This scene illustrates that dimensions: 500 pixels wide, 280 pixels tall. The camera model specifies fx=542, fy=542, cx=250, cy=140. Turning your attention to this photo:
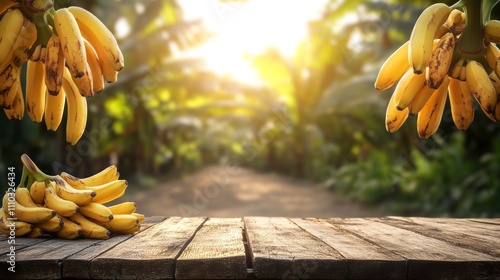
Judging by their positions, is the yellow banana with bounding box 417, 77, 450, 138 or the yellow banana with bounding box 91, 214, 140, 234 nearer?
the yellow banana with bounding box 91, 214, 140, 234

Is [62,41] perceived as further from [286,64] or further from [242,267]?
[286,64]

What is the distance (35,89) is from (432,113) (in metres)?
1.44

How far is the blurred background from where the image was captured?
716cm

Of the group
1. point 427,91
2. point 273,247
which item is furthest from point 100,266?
point 427,91

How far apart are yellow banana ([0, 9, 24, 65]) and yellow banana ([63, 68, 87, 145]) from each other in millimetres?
283

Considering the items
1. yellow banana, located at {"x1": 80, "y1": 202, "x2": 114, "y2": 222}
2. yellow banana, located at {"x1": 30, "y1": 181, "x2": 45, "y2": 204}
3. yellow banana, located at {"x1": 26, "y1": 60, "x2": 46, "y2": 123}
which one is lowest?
yellow banana, located at {"x1": 80, "y1": 202, "x2": 114, "y2": 222}

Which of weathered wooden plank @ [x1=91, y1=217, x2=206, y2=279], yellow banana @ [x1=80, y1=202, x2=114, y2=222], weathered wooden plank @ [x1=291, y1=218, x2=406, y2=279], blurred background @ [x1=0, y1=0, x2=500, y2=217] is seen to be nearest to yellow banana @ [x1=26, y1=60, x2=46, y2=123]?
yellow banana @ [x1=80, y1=202, x2=114, y2=222]

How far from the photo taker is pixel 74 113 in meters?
1.91

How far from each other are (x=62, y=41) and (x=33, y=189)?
1.81ft

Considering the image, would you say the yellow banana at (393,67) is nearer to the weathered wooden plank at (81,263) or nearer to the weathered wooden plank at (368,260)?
the weathered wooden plank at (368,260)

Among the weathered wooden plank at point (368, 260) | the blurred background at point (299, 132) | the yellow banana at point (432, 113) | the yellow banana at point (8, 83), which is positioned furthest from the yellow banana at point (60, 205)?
the blurred background at point (299, 132)

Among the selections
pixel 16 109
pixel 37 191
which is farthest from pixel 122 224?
pixel 16 109

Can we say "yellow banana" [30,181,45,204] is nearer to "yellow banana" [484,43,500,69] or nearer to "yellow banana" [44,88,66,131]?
"yellow banana" [44,88,66,131]

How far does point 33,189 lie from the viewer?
6.10ft
